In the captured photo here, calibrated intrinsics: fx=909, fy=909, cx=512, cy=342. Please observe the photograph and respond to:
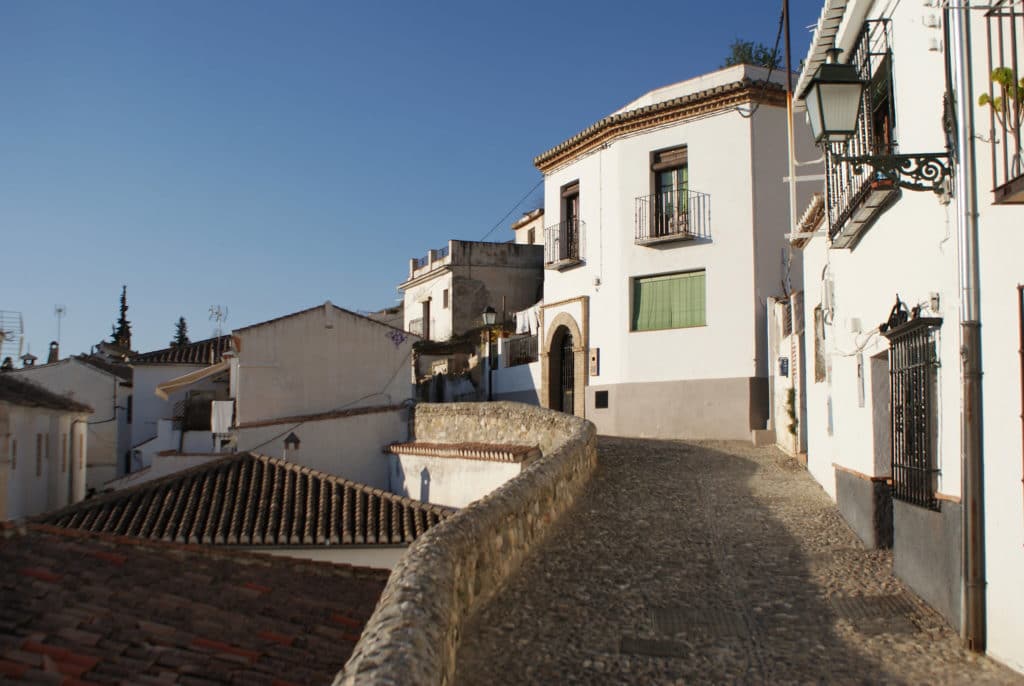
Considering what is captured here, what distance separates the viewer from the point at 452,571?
5.34 meters

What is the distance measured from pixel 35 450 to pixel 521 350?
1250cm

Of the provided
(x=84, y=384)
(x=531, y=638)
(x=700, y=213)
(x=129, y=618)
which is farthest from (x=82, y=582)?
(x=84, y=384)

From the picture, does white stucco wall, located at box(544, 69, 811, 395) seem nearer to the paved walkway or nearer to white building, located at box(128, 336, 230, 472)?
the paved walkway

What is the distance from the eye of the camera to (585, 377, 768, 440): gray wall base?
1822 centimetres

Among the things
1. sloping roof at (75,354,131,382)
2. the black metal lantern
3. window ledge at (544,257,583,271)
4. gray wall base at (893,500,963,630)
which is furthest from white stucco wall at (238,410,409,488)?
the black metal lantern

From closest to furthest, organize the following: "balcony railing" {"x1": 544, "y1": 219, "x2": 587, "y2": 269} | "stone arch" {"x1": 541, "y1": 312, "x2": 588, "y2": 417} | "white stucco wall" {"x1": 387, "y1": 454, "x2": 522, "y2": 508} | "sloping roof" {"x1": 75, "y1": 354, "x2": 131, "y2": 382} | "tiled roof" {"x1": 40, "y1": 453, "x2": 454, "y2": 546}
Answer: "tiled roof" {"x1": 40, "y1": 453, "x2": 454, "y2": 546}
"white stucco wall" {"x1": 387, "y1": 454, "x2": 522, "y2": 508}
"stone arch" {"x1": 541, "y1": 312, "x2": 588, "y2": 417}
"balcony railing" {"x1": 544, "y1": 219, "x2": 587, "y2": 269}
"sloping roof" {"x1": 75, "y1": 354, "x2": 131, "y2": 382}

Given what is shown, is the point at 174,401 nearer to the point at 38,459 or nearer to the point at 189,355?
the point at 189,355

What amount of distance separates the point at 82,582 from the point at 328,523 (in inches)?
362

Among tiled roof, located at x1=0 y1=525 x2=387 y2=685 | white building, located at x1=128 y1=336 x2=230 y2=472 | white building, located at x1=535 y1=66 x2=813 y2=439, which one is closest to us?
tiled roof, located at x1=0 y1=525 x2=387 y2=685

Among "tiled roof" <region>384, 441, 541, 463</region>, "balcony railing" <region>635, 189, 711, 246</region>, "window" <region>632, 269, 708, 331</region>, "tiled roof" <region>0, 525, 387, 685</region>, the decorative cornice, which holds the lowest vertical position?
"tiled roof" <region>0, 525, 387, 685</region>

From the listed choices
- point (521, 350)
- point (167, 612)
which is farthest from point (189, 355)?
point (167, 612)

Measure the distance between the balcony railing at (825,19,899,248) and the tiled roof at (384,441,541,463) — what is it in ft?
25.1

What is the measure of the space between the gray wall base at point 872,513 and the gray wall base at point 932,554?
0.97m

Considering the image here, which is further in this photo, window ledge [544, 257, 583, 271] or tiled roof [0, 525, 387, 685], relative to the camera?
window ledge [544, 257, 583, 271]
